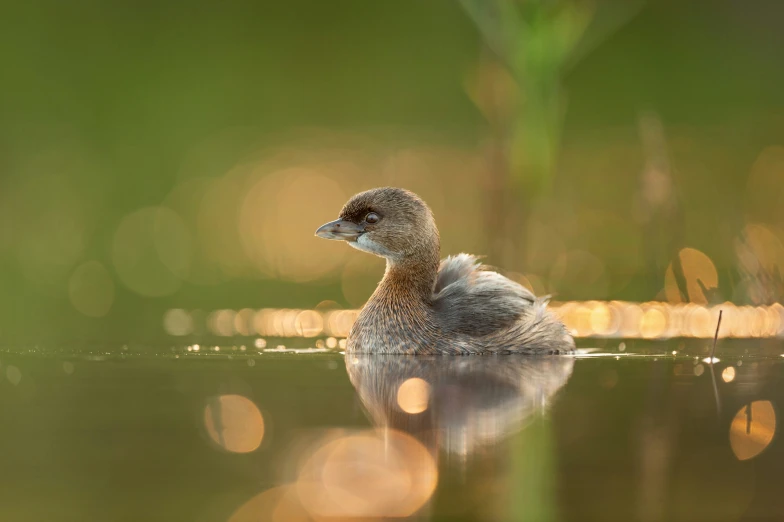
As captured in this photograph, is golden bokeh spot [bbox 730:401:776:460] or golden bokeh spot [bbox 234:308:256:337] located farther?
golden bokeh spot [bbox 234:308:256:337]

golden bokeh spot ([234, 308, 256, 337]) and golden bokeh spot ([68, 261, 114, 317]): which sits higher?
golden bokeh spot ([68, 261, 114, 317])

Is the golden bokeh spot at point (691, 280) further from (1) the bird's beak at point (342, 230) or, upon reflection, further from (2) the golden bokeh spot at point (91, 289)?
(2) the golden bokeh spot at point (91, 289)

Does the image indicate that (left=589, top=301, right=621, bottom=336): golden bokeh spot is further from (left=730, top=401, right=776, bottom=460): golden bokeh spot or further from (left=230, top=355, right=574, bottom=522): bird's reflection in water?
(left=730, top=401, right=776, bottom=460): golden bokeh spot

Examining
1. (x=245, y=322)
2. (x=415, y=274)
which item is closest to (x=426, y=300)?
(x=415, y=274)

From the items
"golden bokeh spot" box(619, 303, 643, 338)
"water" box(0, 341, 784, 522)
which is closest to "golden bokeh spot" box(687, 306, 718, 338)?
"golden bokeh spot" box(619, 303, 643, 338)

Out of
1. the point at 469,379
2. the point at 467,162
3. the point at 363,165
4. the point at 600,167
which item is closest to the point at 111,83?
the point at 363,165

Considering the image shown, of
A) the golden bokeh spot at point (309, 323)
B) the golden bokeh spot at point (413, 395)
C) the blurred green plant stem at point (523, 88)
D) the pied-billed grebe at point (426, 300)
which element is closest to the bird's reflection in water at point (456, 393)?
the golden bokeh spot at point (413, 395)

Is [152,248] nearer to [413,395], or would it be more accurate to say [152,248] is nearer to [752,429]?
[413,395]
